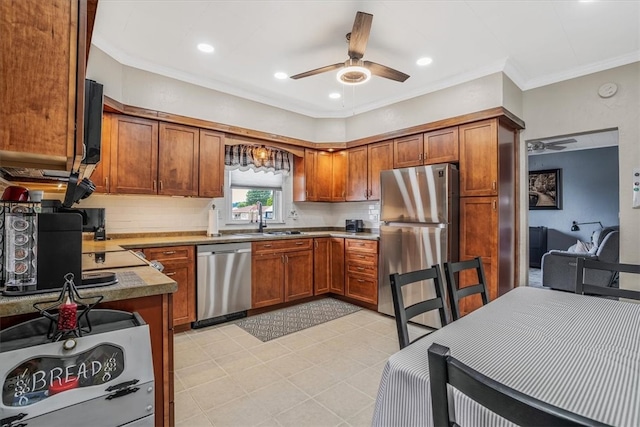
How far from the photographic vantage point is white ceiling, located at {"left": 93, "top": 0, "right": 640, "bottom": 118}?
2.44m

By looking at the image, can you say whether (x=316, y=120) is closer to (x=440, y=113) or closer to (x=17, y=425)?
(x=440, y=113)

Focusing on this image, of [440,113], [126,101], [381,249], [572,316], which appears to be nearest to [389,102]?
[440,113]

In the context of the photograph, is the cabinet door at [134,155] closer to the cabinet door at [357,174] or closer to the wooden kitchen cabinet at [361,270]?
the wooden kitchen cabinet at [361,270]

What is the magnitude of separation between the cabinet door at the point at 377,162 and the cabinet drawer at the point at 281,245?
1.11m

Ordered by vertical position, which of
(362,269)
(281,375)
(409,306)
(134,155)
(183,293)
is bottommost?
(281,375)

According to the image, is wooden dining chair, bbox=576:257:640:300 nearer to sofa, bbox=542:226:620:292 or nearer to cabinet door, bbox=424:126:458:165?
cabinet door, bbox=424:126:458:165

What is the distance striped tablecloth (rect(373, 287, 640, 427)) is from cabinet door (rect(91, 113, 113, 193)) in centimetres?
316

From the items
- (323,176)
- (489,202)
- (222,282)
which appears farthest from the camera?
(323,176)

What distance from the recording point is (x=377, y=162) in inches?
173

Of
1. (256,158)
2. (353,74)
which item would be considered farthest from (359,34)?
(256,158)

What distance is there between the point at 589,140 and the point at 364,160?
4.82 meters

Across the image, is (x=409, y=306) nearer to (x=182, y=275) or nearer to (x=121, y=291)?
(x=121, y=291)

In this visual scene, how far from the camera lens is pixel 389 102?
4305 millimetres

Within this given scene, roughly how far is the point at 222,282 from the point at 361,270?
1.74 meters
